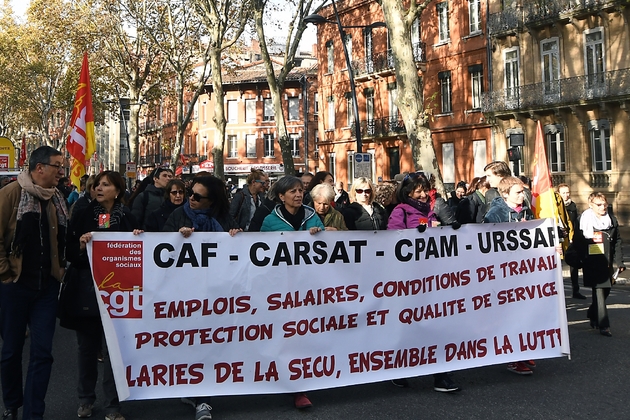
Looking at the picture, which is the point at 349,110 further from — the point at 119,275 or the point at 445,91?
the point at 119,275

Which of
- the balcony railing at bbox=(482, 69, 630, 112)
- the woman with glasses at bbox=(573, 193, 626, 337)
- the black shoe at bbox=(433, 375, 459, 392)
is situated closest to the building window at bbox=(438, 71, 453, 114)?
the balcony railing at bbox=(482, 69, 630, 112)

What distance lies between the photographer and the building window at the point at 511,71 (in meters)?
30.2

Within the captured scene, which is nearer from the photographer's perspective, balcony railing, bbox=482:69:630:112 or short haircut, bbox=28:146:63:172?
short haircut, bbox=28:146:63:172

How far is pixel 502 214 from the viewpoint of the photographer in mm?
6793

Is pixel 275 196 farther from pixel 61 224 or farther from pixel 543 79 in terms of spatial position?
pixel 543 79

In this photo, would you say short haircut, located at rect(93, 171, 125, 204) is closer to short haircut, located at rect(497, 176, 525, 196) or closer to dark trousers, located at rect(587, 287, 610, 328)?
short haircut, located at rect(497, 176, 525, 196)

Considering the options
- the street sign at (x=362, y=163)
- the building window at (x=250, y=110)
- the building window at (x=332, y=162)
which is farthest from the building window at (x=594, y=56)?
the building window at (x=250, y=110)

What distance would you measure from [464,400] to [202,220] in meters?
2.55

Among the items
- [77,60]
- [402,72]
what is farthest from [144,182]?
[77,60]

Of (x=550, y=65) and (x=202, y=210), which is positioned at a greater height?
(x=550, y=65)

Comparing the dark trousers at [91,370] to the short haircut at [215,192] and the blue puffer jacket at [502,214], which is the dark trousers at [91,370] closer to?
the short haircut at [215,192]

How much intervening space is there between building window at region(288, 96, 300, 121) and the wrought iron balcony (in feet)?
98.4

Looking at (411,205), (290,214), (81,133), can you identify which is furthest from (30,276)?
(81,133)

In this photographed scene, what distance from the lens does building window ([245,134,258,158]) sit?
6066cm
